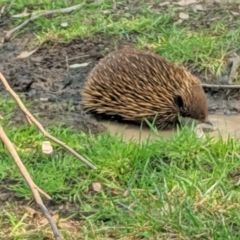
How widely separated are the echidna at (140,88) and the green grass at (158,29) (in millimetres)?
632

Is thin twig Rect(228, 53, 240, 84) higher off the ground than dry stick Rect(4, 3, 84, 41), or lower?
lower

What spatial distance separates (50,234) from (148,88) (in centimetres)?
233

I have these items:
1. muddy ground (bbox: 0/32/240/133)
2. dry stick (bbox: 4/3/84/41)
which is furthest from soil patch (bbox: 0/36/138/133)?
dry stick (bbox: 4/3/84/41)

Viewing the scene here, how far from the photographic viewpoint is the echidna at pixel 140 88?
588 cm

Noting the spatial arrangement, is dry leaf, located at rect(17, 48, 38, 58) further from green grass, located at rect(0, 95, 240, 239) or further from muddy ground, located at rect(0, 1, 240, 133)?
green grass, located at rect(0, 95, 240, 239)

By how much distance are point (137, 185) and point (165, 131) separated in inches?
54.8

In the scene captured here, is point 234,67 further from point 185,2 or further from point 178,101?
point 185,2

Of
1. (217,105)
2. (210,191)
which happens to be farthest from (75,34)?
(210,191)

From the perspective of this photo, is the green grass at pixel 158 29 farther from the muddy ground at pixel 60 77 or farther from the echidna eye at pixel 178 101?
the echidna eye at pixel 178 101

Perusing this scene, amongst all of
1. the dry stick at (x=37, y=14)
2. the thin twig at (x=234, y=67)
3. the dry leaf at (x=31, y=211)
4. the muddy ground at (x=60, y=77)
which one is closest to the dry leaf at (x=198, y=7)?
the muddy ground at (x=60, y=77)

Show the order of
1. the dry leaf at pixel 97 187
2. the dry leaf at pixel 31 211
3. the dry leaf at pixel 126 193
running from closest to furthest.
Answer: the dry leaf at pixel 31 211
the dry leaf at pixel 126 193
the dry leaf at pixel 97 187

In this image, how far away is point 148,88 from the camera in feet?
19.7

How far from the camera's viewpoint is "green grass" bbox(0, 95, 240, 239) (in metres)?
3.84

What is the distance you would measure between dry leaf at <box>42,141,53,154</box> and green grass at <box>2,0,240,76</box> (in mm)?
2078
